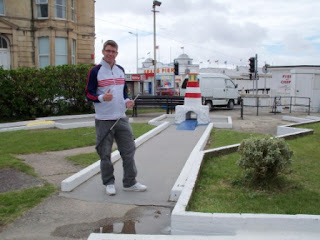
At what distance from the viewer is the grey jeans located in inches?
198

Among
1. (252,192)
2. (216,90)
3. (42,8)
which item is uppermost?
(42,8)

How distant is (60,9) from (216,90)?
34.8ft

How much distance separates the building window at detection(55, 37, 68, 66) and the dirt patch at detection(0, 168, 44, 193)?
53.5 ft

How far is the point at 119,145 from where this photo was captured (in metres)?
5.21

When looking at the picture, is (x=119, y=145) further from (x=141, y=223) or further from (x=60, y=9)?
(x=60, y=9)

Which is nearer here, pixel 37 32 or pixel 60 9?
pixel 37 32

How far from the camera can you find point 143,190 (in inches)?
205

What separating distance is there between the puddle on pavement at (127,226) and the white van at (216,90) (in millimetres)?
17830

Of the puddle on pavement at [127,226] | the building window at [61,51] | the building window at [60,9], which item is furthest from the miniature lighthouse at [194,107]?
the building window at [60,9]

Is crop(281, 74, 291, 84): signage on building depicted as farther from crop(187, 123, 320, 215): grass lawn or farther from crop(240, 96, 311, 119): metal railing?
crop(187, 123, 320, 215): grass lawn

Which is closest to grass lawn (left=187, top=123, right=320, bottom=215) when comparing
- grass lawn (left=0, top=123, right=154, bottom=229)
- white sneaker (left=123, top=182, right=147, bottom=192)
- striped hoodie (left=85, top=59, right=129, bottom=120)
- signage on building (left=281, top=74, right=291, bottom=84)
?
white sneaker (left=123, top=182, right=147, bottom=192)

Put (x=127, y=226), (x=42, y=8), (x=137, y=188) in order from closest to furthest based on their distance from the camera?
(x=127, y=226)
(x=137, y=188)
(x=42, y=8)

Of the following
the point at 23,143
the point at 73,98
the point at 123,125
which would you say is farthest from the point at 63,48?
the point at 123,125

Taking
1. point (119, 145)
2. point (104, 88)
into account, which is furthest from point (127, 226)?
point (104, 88)
